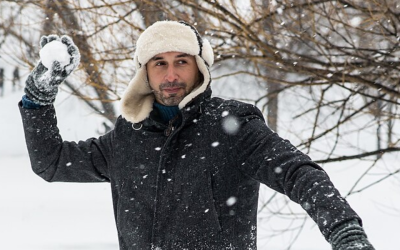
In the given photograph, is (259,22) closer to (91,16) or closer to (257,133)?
(91,16)

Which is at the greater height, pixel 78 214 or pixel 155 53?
pixel 78 214

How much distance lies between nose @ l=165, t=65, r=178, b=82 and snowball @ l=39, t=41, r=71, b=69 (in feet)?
1.21

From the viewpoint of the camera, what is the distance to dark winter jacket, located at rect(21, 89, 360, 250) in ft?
6.66

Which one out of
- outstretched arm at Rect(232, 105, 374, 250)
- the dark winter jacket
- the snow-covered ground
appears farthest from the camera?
the snow-covered ground

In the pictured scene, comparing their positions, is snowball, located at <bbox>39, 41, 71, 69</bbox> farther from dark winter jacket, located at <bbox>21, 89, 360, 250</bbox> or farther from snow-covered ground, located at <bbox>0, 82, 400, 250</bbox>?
snow-covered ground, located at <bbox>0, 82, 400, 250</bbox>

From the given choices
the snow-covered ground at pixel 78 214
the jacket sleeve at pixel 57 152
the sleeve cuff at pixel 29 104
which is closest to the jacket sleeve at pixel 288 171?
the jacket sleeve at pixel 57 152

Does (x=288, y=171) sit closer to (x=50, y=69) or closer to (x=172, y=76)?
(x=172, y=76)

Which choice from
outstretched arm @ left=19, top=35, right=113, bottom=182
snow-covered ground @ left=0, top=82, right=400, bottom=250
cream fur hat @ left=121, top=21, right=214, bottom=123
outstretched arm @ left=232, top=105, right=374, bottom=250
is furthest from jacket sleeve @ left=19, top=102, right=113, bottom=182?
snow-covered ground @ left=0, top=82, right=400, bottom=250

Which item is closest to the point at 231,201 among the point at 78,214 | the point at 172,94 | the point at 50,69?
the point at 172,94

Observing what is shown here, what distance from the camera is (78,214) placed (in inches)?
433

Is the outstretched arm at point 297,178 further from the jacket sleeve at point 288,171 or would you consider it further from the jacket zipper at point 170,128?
the jacket zipper at point 170,128

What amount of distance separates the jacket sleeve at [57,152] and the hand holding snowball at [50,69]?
0.21 feet

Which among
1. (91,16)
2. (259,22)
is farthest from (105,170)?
(91,16)

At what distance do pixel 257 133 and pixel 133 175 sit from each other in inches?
19.6
